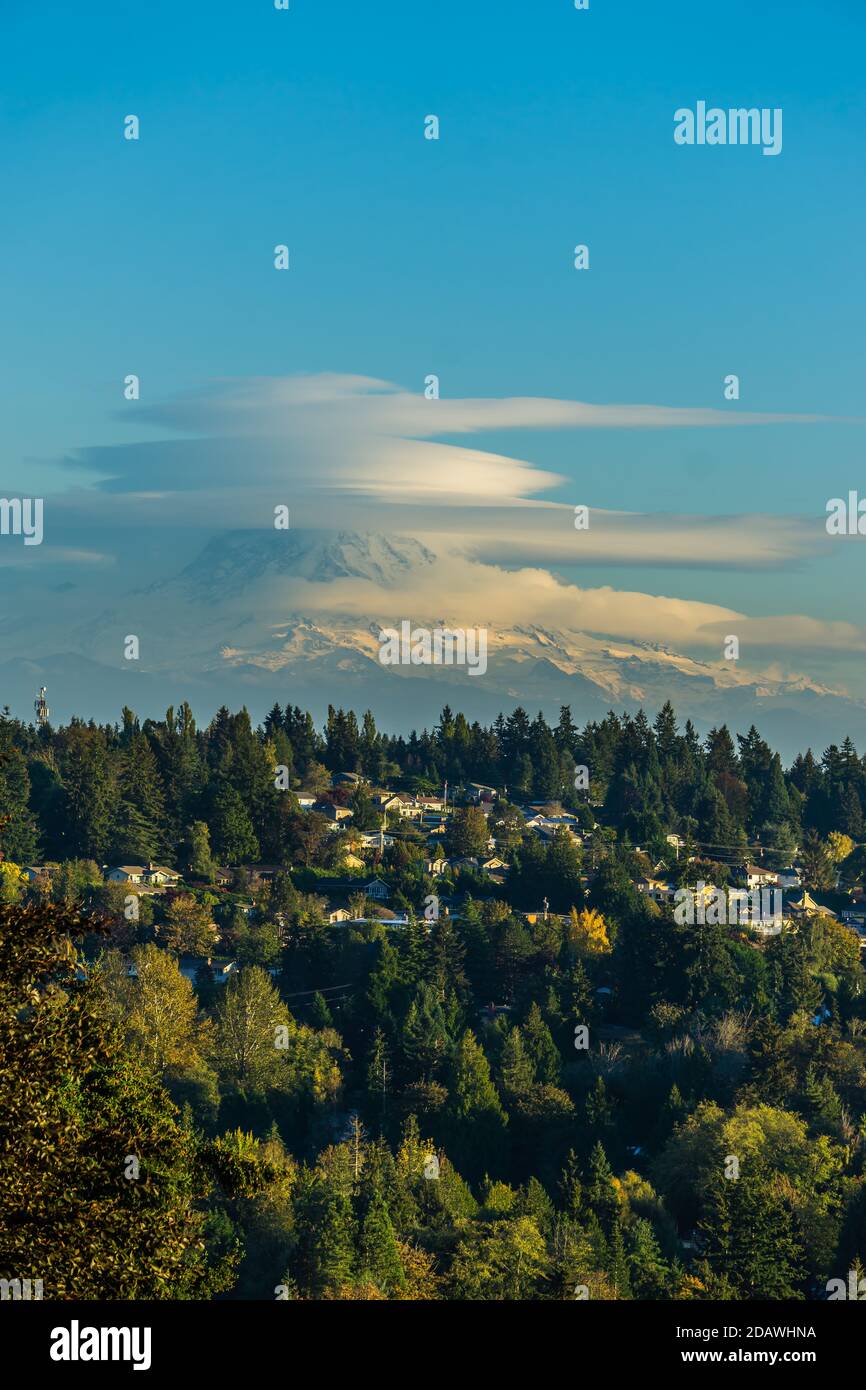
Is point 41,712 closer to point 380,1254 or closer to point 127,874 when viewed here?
point 127,874

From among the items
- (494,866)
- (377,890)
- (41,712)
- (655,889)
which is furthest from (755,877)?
(41,712)

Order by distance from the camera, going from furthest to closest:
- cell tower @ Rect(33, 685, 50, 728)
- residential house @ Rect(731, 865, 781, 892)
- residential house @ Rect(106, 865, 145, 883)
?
cell tower @ Rect(33, 685, 50, 728), residential house @ Rect(731, 865, 781, 892), residential house @ Rect(106, 865, 145, 883)

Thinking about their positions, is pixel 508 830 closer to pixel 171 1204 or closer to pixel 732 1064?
pixel 732 1064

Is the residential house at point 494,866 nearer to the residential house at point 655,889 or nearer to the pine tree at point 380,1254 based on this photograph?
the residential house at point 655,889

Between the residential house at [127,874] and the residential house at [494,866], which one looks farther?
the residential house at [494,866]

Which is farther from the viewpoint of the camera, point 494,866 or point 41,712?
point 41,712

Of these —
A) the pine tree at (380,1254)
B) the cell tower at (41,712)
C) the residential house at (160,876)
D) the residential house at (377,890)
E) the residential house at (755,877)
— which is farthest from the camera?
the cell tower at (41,712)

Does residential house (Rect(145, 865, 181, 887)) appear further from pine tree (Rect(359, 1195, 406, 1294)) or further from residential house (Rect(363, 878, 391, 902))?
pine tree (Rect(359, 1195, 406, 1294))

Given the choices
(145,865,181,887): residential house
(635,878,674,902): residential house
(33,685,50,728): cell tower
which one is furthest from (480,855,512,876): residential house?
(33,685,50,728): cell tower

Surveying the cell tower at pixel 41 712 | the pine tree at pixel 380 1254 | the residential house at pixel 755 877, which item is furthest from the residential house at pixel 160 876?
the pine tree at pixel 380 1254

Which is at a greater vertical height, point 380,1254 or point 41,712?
point 41,712
